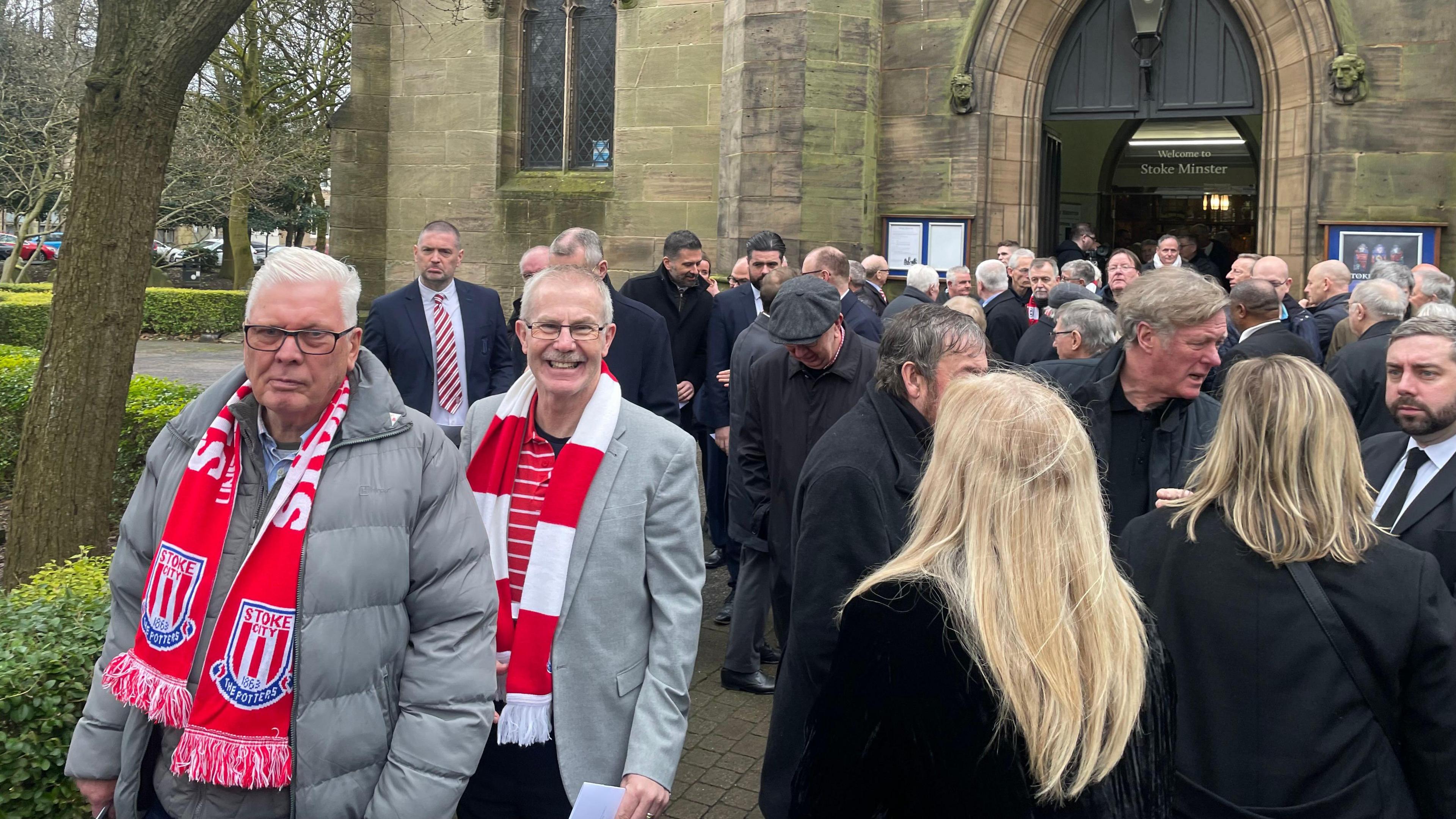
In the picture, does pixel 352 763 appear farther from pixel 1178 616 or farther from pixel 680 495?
pixel 1178 616

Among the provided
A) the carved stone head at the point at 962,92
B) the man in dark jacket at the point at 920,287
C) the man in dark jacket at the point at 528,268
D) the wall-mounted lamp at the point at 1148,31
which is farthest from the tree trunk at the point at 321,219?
the man in dark jacket at the point at 528,268

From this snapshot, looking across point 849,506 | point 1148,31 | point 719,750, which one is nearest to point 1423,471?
point 849,506

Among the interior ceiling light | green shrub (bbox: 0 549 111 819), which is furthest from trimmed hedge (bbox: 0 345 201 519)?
the interior ceiling light

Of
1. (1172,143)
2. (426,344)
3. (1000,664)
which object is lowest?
(1000,664)

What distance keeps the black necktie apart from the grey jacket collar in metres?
2.78

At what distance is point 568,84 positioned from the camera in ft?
47.9

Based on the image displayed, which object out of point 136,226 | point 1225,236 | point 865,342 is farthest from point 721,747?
point 1225,236

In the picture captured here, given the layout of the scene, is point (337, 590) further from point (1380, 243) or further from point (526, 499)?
point (1380, 243)

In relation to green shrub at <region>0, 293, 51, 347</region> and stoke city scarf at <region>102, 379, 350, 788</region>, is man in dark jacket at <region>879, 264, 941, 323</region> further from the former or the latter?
green shrub at <region>0, 293, 51, 347</region>

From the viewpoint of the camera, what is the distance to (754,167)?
1136cm

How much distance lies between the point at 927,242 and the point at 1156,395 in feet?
26.2

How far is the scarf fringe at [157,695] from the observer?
2.35 meters

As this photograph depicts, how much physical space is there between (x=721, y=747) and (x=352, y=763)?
106 inches

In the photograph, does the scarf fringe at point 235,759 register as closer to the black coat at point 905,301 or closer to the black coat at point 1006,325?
the black coat at point 905,301
